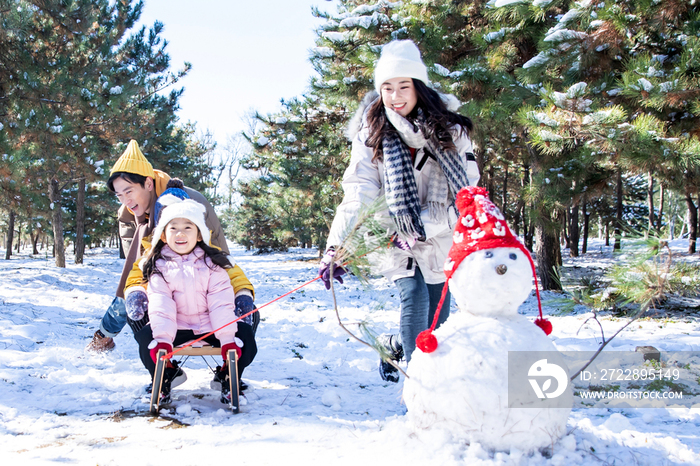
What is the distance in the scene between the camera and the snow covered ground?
66.8 inches

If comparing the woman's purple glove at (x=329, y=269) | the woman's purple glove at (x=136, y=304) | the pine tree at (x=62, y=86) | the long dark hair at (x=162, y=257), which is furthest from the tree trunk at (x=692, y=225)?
the pine tree at (x=62, y=86)

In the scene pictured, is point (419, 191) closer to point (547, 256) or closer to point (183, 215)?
point (183, 215)

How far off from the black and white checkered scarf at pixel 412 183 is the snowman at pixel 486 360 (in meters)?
0.39

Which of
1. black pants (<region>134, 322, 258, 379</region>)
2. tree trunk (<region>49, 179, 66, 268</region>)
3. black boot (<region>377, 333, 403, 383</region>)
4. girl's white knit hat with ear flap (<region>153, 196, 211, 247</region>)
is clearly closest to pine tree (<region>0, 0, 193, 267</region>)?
tree trunk (<region>49, 179, 66, 268</region>)

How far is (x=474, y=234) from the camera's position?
1.72 metres

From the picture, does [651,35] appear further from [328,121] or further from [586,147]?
[328,121]

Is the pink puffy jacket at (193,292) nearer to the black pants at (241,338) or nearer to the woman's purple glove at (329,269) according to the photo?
→ the black pants at (241,338)

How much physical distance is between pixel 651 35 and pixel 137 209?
536 cm

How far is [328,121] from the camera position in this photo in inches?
428

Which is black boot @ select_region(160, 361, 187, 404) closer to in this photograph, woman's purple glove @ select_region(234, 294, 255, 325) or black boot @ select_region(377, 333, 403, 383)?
woman's purple glove @ select_region(234, 294, 255, 325)

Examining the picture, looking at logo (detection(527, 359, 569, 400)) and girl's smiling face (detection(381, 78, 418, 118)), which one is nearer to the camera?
logo (detection(527, 359, 569, 400))

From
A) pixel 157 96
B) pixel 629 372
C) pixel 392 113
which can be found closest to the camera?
pixel 392 113

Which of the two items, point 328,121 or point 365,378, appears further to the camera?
point 328,121

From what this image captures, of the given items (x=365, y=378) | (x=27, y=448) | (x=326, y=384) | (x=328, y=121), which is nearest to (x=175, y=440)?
(x=27, y=448)
